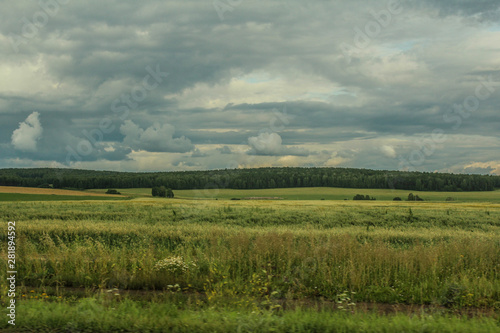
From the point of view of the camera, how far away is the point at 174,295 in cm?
855

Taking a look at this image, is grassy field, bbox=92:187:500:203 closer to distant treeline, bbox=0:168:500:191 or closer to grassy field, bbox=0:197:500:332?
distant treeline, bbox=0:168:500:191

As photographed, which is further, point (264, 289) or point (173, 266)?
point (173, 266)

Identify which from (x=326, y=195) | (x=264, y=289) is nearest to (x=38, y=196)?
(x=264, y=289)

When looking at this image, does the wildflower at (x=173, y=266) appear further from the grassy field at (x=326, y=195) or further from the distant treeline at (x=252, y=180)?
the distant treeline at (x=252, y=180)

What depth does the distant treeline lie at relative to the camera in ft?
355

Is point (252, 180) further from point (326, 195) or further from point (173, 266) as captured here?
point (173, 266)

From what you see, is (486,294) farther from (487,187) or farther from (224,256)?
(487,187)

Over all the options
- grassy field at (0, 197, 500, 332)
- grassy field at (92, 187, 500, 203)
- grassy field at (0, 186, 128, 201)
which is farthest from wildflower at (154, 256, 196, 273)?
grassy field at (92, 187, 500, 203)

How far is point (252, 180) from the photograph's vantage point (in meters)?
124

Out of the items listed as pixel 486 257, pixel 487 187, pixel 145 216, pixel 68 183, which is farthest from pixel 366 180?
pixel 486 257

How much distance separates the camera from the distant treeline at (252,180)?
108m

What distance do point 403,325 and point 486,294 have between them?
12.3 feet

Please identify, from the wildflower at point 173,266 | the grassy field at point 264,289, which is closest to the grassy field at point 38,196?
the grassy field at point 264,289

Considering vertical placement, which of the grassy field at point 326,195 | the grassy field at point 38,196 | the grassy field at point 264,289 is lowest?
the grassy field at point 326,195
